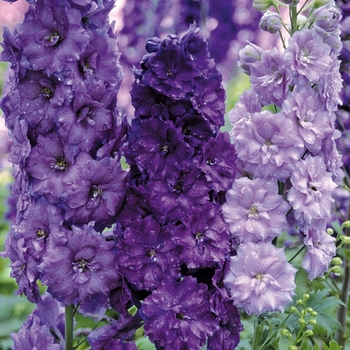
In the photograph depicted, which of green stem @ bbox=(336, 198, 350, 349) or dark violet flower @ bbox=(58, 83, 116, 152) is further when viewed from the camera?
green stem @ bbox=(336, 198, 350, 349)

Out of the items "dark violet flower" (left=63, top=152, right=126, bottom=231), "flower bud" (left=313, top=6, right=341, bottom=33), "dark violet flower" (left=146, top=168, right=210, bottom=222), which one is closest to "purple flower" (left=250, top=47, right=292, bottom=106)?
"flower bud" (left=313, top=6, right=341, bottom=33)

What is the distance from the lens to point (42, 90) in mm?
1322

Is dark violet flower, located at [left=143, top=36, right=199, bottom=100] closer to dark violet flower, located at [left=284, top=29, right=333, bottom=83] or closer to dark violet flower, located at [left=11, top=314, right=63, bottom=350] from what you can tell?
dark violet flower, located at [left=284, top=29, right=333, bottom=83]

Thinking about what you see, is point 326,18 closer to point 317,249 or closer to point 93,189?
point 317,249

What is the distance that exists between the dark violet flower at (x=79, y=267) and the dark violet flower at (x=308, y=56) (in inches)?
20.8

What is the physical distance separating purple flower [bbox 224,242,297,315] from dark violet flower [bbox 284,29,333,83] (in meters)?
0.37

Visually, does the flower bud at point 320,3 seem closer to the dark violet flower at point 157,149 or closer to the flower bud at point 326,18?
the flower bud at point 326,18

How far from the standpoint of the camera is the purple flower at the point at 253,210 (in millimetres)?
1424

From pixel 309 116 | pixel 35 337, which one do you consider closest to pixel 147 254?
pixel 35 337

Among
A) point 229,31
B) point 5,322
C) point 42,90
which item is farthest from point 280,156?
point 229,31

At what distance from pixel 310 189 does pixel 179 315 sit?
0.38 metres

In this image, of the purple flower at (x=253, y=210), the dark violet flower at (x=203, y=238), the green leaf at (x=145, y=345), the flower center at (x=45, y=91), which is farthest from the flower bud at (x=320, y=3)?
the green leaf at (x=145, y=345)

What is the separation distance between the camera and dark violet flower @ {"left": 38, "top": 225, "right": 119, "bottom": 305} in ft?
4.40

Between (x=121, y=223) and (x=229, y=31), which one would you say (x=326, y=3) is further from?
(x=229, y=31)
